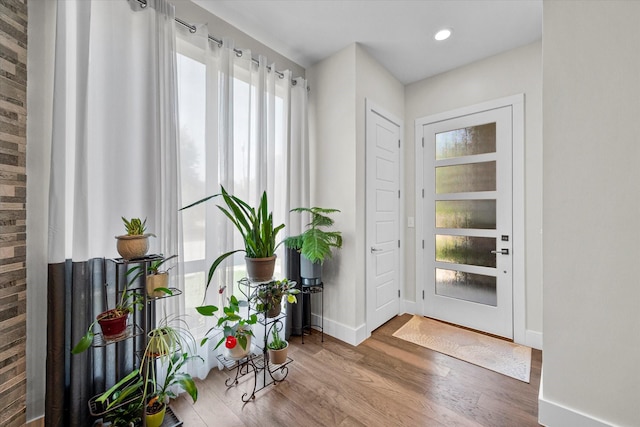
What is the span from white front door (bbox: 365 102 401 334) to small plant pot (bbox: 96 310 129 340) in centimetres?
193

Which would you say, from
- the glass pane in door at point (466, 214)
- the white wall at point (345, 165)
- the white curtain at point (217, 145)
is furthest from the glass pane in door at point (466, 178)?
the white curtain at point (217, 145)

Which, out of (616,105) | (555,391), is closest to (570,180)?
(616,105)

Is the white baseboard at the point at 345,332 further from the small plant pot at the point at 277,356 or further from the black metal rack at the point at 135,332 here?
the black metal rack at the point at 135,332

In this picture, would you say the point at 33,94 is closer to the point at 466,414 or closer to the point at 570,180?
the point at 570,180

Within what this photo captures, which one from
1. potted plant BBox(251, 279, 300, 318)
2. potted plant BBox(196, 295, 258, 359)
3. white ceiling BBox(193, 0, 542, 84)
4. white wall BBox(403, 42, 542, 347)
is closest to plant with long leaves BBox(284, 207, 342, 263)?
potted plant BBox(251, 279, 300, 318)

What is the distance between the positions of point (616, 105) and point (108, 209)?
281cm

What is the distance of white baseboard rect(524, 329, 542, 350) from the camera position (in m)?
2.34

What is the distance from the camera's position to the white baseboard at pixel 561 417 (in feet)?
4.57

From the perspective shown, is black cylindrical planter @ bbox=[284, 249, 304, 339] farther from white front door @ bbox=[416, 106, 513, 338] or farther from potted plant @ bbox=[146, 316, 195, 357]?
white front door @ bbox=[416, 106, 513, 338]

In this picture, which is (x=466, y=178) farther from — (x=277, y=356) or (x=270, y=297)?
(x=277, y=356)

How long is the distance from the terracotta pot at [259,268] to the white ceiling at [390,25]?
74.8 inches

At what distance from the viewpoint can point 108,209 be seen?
1.51 metres

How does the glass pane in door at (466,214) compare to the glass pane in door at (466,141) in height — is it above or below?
below

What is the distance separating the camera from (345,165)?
2.50 meters
